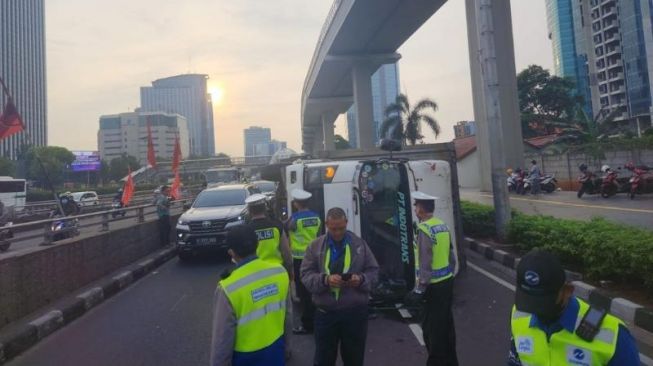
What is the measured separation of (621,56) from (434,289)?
77.6 metres

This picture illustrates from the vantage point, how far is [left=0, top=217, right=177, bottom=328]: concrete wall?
608 centimetres

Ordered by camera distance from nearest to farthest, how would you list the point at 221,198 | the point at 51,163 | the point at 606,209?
the point at 221,198 → the point at 606,209 → the point at 51,163

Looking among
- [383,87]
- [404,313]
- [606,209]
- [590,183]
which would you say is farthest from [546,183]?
[383,87]

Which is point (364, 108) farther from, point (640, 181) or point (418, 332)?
point (418, 332)

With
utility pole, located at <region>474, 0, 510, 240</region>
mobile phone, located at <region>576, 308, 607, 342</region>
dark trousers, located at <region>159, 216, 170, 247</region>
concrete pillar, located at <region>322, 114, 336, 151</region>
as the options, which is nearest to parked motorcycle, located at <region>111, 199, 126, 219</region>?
dark trousers, located at <region>159, 216, 170, 247</region>

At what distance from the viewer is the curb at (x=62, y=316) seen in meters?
5.37

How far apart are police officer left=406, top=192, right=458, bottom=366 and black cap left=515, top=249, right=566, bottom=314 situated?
2437mm

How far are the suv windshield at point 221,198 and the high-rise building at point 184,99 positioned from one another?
74.7 metres

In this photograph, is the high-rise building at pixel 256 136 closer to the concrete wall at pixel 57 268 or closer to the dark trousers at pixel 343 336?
the concrete wall at pixel 57 268

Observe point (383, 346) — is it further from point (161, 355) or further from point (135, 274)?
point (135, 274)

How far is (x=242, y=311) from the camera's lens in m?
2.57

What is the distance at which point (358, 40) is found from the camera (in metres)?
30.5

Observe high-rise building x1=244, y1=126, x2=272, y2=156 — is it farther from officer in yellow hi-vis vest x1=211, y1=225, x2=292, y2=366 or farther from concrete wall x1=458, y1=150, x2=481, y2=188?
officer in yellow hi-vis vest x1=211, y1=225, x2=292, y2=366

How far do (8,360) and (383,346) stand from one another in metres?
4.08
